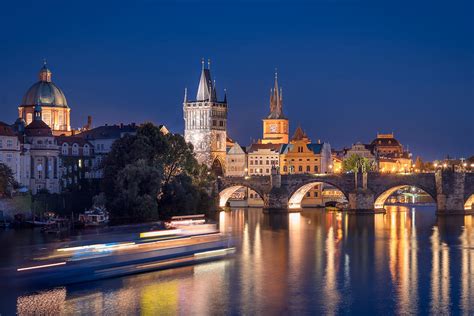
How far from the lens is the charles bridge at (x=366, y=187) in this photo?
270 feet

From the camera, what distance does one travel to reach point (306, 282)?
4416 centimetres

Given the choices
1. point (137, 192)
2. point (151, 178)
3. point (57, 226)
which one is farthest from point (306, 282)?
point (151, 178)

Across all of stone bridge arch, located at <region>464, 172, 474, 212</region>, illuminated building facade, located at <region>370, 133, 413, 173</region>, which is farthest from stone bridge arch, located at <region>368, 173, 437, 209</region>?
illuminated building facade, located at <region>370, 133, 413, 173</region>

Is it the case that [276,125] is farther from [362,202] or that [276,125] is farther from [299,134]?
[362,202]


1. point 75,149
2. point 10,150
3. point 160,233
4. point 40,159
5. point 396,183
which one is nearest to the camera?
point 160,233

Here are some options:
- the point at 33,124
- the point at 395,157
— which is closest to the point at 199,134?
the point at 33,124

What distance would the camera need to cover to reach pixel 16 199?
68.8m

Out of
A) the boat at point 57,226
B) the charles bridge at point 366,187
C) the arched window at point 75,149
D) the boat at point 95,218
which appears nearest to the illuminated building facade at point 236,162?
the charles bridge at point 366,187

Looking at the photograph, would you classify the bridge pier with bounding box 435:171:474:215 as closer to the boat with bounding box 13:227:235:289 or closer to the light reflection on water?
the light reflection on water

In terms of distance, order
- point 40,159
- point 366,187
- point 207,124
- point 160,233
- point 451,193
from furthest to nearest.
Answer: point 207,124 < point 366,187 < point 451,193 < point 40,159 < point 160,233

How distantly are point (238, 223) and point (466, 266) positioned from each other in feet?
98.0

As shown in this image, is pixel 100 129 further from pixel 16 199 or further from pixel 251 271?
pixel 251 271

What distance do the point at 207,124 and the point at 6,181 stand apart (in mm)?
45880

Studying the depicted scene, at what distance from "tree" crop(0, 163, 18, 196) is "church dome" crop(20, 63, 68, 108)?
35154 millimetres
